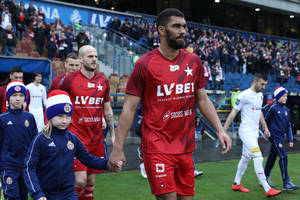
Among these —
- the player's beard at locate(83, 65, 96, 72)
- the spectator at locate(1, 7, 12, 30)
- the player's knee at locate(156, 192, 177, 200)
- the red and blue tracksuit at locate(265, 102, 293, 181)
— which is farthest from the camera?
the spectator at locate(1, 7, 12, 30)

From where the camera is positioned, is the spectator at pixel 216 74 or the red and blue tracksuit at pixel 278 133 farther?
the spectator at pixel 216 74

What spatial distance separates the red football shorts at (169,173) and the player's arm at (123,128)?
270 millimetres

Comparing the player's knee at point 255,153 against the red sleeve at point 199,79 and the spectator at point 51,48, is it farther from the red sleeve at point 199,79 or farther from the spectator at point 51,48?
the spectator at point 51,48

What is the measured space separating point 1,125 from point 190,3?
31.9 m

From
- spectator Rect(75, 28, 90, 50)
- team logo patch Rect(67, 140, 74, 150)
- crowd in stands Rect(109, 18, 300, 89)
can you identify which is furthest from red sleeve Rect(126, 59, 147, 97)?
crowd in stands Rect(109, 18, 300, 89)

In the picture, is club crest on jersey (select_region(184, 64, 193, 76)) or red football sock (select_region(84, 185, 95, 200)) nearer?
club crest on jersey (select_region(184, 64, 193, 76))

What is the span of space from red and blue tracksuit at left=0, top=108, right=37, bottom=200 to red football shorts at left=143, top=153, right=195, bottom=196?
233 cm

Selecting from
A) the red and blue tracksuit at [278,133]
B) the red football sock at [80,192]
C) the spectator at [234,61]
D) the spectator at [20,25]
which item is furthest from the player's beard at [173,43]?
the spectator at [234,61]

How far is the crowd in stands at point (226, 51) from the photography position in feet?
75.6

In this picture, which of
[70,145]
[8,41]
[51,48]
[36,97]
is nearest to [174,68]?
[70,145]

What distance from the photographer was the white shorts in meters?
7.39

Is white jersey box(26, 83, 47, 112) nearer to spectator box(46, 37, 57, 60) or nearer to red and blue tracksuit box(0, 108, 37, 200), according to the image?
red and blue tracksuit box(0, 108, 37, 200)

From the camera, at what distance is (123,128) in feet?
12.4

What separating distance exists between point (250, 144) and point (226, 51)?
63.6 feet
